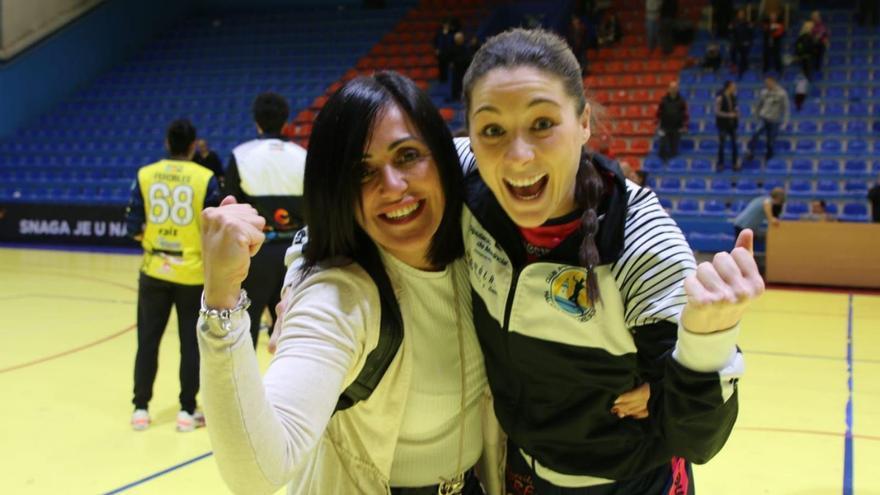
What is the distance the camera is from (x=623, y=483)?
6.03 ft

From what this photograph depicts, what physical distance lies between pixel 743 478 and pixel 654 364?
2.85 metres

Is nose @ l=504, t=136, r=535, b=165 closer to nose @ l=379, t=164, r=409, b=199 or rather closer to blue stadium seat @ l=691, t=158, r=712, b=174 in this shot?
nose @ l=379, t=164, r=409, b=199

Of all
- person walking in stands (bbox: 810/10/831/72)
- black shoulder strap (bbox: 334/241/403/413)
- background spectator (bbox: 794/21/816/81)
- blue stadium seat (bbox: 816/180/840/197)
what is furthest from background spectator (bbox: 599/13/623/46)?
black shoulder strap (bbox: 334/241/403/413)

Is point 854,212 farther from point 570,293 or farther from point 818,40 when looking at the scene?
point 570,293

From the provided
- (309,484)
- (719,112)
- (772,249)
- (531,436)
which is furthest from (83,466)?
(719,112)

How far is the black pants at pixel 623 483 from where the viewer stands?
Answer: 1.84 m

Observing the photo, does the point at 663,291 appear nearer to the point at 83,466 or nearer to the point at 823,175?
the point at 83,466

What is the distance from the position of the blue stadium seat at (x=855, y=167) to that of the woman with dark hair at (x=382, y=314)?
12.2 meters

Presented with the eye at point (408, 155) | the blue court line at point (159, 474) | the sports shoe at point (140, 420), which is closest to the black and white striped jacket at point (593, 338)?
the eye at point (408, 155)

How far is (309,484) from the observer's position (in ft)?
5.98

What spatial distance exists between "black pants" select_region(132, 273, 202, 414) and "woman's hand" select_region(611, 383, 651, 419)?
145 inches

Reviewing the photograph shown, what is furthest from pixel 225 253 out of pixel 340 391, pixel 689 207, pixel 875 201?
pixel 689 207

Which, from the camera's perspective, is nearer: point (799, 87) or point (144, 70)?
point (799, 87)

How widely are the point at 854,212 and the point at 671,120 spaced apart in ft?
10.3
